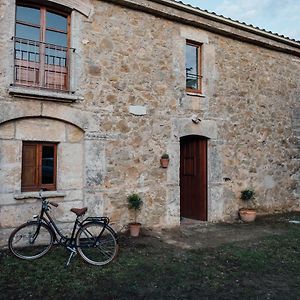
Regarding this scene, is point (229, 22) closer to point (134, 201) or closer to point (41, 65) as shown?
point (41, 65)

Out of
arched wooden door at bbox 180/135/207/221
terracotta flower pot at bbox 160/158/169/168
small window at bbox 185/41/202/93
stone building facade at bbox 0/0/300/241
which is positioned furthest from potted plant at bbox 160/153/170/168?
small window at bbox 185/41/202/93

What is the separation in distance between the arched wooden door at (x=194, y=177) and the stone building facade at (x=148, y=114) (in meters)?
0.16

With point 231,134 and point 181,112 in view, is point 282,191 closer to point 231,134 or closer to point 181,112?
point 231,134

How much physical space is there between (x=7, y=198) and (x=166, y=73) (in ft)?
A: 13.6

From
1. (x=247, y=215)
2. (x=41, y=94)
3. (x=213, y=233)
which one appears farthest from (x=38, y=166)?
(x=247, y=215)

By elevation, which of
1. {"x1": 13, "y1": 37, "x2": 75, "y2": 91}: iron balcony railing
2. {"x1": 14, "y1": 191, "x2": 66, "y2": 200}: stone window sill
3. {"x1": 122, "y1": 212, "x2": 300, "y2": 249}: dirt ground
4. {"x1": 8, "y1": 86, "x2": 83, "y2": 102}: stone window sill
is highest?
{"x1": 13, "y1": 37, "x2": 75, "y2": 91}: iron balcony railing

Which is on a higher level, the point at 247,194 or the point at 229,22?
the point at 229,22

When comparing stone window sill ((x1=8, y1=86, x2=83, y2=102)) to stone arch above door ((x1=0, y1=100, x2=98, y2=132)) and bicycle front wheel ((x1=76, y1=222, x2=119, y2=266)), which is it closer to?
stone arch above door ((x1=0, y1=100, x2=98, y2=132))

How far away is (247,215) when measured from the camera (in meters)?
7.76

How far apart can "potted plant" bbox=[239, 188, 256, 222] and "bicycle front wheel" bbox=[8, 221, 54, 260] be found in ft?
15.7

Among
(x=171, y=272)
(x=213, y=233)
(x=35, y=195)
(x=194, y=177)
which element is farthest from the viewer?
(x=194, y=177)

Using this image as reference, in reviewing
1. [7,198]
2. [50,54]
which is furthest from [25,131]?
[50,54]

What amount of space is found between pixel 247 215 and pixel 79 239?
4653mm

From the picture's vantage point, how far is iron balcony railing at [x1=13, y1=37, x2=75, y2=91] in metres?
5.66
